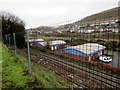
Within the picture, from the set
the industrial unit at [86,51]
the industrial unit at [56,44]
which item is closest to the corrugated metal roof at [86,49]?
the industrial unit at [86,51]

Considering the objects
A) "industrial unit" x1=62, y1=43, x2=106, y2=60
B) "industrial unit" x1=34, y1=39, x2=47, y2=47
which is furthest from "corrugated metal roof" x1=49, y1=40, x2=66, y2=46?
"industrial unit" x1=34, y1=39, x2=47, y2=47

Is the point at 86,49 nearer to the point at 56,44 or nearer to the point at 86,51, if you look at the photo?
the point at 86,51

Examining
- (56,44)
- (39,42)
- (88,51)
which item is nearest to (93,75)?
(88,51)

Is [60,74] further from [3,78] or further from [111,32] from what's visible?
[111,32]

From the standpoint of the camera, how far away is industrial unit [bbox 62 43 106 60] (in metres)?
1.55

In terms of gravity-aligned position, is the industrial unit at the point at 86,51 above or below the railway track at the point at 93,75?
above

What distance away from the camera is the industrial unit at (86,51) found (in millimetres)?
1545

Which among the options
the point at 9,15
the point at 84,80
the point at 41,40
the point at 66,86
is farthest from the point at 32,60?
the point at 9,15

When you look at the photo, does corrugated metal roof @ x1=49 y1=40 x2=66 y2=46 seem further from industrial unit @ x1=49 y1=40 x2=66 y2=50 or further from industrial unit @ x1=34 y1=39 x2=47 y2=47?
industrial unit @ x1=34 y1=39 x2=47 y2=47

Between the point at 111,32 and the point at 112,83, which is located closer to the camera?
the point at 111,32

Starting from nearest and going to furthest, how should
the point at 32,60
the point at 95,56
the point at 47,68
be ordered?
the point at 95,56, the point at 47,68, the point at 32,60

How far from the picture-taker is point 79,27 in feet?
5.12

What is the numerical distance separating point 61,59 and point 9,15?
2219cm

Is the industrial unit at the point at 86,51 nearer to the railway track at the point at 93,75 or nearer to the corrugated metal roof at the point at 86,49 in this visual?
the corrugated metal roof at the point at 86,49
